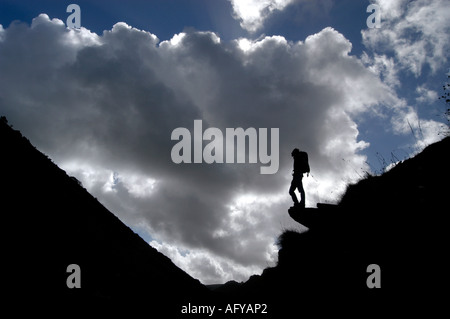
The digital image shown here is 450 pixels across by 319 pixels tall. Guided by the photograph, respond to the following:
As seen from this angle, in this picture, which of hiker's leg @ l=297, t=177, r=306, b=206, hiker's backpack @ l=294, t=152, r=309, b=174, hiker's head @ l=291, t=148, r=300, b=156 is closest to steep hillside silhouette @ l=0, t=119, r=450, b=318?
hiker's leg @ l=297, t=177, r=306, b=206

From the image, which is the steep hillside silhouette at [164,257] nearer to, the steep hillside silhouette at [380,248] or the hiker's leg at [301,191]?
the steep hillside silhouette at [380,248]

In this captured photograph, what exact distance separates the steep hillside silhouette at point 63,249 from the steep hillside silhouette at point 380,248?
3.15 meters

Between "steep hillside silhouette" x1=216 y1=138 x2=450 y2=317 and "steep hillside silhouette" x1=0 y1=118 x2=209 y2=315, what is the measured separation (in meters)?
3.15

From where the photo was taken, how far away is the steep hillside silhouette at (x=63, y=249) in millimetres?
2803

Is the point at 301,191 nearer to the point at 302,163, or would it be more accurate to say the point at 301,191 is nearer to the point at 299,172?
the point at 299,172

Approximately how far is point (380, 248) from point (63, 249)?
5.69m

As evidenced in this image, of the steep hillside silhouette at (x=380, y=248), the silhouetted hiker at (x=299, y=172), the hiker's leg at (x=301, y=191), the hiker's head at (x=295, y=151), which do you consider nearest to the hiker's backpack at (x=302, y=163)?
the silhouetted hiker at (x=299, y=172)

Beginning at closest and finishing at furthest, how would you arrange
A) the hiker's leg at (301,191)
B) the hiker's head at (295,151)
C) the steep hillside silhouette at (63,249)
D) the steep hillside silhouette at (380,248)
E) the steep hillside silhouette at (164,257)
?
the steep hillside silhouette at (63,249)
the steep hillside silhouette at (164,257)
the steep hillside silhouette at (380,248)
the hiker's leg at (301,191)
the hiker's head at (295,151)

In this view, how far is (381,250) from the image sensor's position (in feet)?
17.7

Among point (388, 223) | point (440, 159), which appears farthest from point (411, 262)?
point (440, 159)

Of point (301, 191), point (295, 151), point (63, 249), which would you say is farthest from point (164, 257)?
point (295, 151)

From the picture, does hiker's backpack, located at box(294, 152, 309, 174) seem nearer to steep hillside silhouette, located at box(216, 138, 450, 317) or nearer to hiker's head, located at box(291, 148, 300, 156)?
hiker's head, located at box(291, 148, 300, 156)

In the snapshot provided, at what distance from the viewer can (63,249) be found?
11.3 ft
